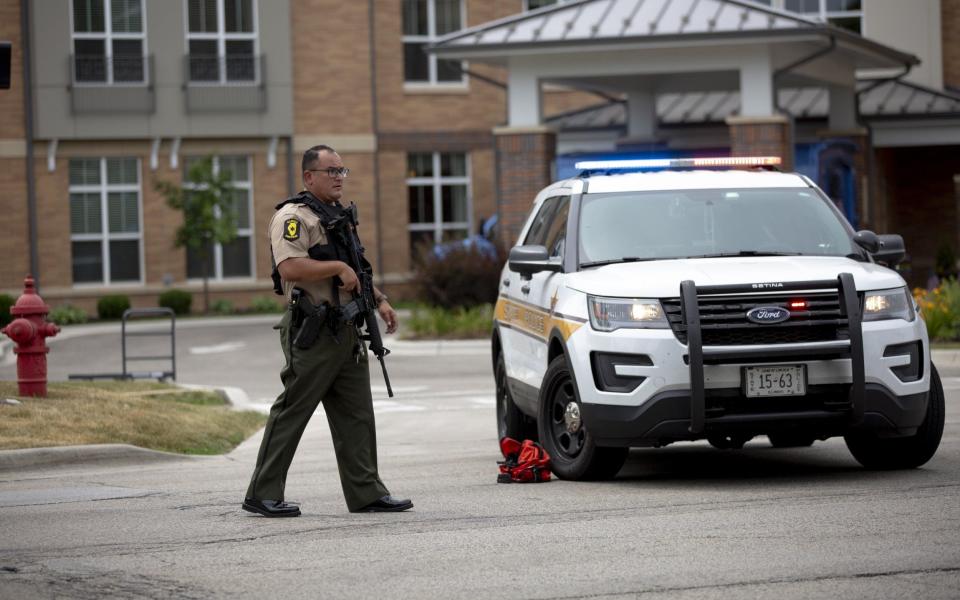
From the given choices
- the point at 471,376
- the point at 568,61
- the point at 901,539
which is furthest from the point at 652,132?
the point at 901,539

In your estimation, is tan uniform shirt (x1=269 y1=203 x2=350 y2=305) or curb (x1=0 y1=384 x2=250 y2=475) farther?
curb (x1=0 y1=384 x2=250 y2=475)

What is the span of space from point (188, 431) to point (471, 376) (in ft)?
23.8

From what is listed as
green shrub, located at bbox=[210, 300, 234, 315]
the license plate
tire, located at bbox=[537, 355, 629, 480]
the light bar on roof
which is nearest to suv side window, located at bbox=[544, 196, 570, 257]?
the light bar on roof

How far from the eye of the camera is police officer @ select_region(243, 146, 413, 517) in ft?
27.8

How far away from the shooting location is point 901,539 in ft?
24.2

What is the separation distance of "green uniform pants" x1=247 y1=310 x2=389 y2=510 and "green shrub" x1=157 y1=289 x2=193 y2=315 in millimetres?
25817

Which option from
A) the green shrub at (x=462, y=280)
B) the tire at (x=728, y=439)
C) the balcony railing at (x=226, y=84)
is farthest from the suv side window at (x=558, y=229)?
the balcony railing at (x=226, y=84)

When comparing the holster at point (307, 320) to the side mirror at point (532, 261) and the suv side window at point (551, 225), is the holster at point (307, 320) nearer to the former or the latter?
the side mirror at point (532, 261)

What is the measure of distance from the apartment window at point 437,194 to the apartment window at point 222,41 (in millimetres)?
4302

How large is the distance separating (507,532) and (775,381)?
2055 millimetres

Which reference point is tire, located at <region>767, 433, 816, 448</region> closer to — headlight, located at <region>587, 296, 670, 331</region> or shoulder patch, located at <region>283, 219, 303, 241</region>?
headlight, located at <region>587, 296, 670, 331</region>

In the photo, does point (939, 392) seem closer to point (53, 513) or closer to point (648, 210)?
point (648, 210)

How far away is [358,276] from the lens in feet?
28.2

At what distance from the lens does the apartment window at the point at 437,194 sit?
3700cm
